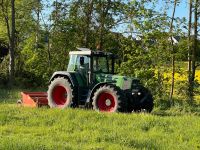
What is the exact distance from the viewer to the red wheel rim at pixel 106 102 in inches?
541

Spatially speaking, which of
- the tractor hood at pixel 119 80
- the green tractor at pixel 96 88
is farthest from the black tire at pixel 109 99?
the tractor hood at pixel 119 80

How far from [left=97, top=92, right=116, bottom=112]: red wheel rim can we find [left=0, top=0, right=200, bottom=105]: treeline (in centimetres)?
450

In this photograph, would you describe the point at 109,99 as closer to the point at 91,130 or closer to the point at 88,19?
the point at 91,130

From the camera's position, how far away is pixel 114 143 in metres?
9.05

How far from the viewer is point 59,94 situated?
15344 millimetres

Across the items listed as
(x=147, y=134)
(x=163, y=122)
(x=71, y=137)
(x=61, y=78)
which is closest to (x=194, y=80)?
(x=61, y=78)

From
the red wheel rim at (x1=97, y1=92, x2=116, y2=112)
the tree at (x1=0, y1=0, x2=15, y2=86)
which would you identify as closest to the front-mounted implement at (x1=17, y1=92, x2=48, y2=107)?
the red wheel rim at (x1=97, y1=92, x2=116, y2=112)

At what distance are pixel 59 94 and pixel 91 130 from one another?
505 cm

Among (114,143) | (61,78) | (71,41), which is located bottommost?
(114,143)

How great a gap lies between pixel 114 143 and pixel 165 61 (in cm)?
946

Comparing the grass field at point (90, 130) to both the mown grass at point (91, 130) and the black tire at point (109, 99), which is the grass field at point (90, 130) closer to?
the mown grass at point (91, 130)

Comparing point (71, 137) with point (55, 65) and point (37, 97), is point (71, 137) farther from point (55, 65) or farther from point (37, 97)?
point (55, 65)

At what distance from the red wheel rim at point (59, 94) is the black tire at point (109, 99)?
1.68 metres

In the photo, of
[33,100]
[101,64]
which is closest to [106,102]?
[101,64]
